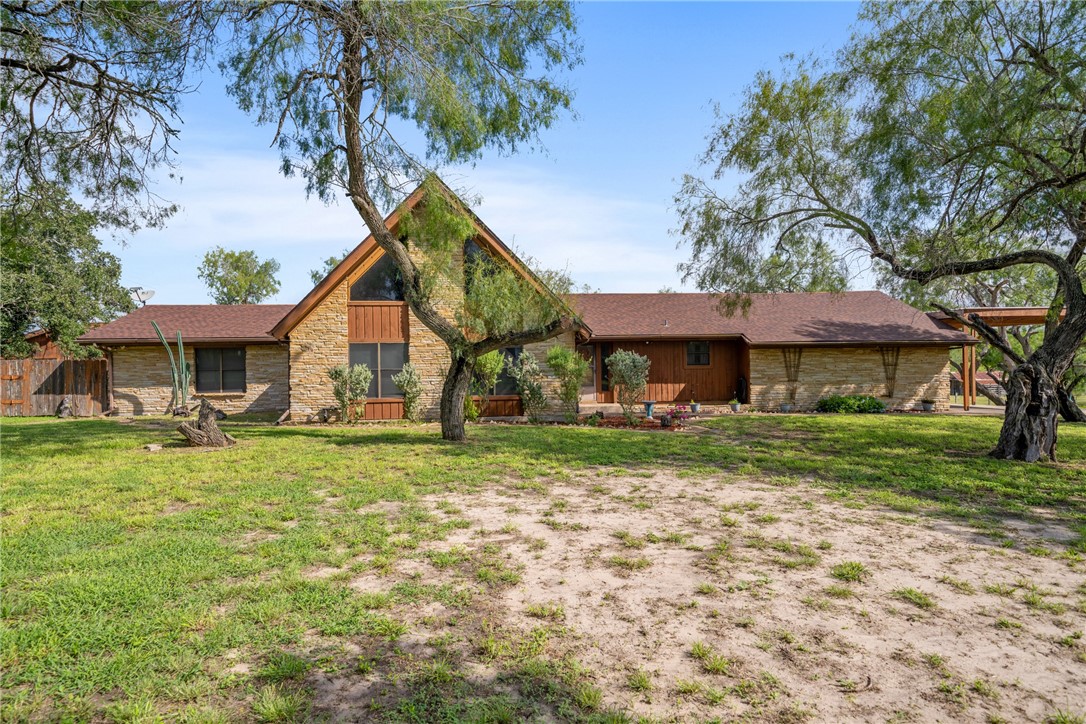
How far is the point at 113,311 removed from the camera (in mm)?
28391

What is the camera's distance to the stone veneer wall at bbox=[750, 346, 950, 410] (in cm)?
1973

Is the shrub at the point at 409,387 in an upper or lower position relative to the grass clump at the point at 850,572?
upper

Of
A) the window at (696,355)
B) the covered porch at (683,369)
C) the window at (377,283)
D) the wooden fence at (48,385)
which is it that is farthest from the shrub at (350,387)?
the window at (696,355)

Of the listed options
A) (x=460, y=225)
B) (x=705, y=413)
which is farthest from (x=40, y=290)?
(x=705, y=413)

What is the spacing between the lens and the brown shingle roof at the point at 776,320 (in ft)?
63.5

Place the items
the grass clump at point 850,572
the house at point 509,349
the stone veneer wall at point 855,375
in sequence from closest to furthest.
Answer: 1. the grass clump at point 850,572
2. the house at point 509,349
3. the stone veneer wall at point 855,375

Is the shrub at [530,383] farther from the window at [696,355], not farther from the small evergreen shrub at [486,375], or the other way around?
the window at [696,355]

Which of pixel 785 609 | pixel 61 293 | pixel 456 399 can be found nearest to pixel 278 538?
pixel 785 609

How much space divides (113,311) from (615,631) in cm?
3313

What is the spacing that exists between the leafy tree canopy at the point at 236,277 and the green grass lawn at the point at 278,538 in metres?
34.9

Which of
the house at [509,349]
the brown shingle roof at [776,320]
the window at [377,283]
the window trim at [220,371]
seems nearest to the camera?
the house at [509,349]

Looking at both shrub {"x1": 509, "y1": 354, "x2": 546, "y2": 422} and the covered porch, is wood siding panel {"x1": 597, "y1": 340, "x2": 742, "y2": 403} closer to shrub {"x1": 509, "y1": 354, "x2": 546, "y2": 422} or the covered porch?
the covered porch

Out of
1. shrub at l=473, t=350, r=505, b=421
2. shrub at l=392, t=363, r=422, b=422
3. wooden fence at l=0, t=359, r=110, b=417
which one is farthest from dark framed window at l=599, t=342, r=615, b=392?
wooden fence at l=0, t=359, r=110, b=417

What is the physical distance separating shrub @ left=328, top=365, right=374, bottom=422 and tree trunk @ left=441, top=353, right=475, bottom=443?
488 cm
